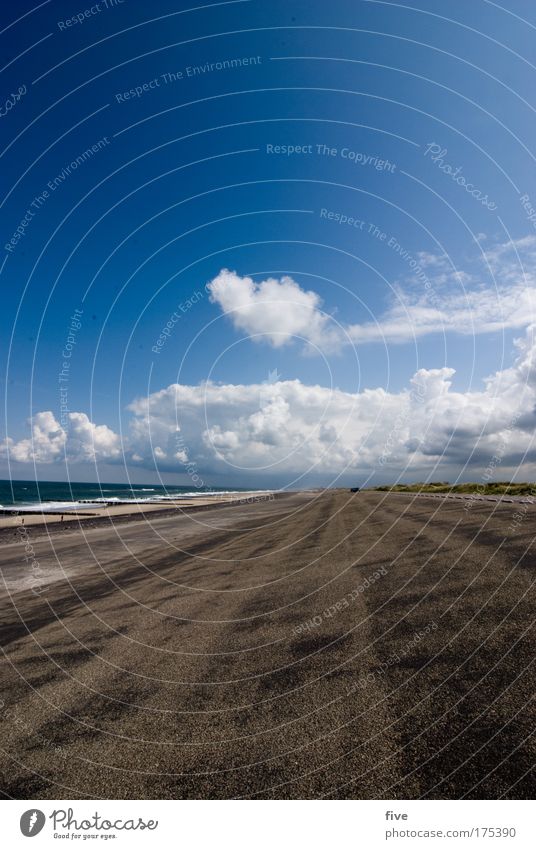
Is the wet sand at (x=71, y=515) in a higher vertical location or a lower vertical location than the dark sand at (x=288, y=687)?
lower

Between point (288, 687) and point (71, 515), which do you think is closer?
point (288, 687)

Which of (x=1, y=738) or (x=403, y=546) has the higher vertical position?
(x=403, y=546)

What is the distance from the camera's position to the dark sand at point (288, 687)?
4.30 meters

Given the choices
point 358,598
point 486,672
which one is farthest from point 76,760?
point 358,598

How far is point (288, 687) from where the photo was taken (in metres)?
6.03

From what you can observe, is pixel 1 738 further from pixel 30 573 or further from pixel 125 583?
pixel 30 573

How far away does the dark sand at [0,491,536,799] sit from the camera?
14.1 ft

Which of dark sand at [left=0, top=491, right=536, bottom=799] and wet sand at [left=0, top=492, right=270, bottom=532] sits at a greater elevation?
dark sand at [left=0, top=491, right=536, bottom=799]

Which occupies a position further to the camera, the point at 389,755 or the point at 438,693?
the point at 438,693

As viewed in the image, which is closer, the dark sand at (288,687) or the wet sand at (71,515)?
the dark sand at (288,687)

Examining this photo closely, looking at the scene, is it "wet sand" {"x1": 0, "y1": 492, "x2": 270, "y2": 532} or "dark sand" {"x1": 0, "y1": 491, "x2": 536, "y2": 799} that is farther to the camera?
"wet sand" {"x1": 0, "y1": 492, "x2": 270, "y2": 532}

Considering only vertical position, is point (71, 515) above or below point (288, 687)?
below

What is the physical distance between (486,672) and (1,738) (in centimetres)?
629
